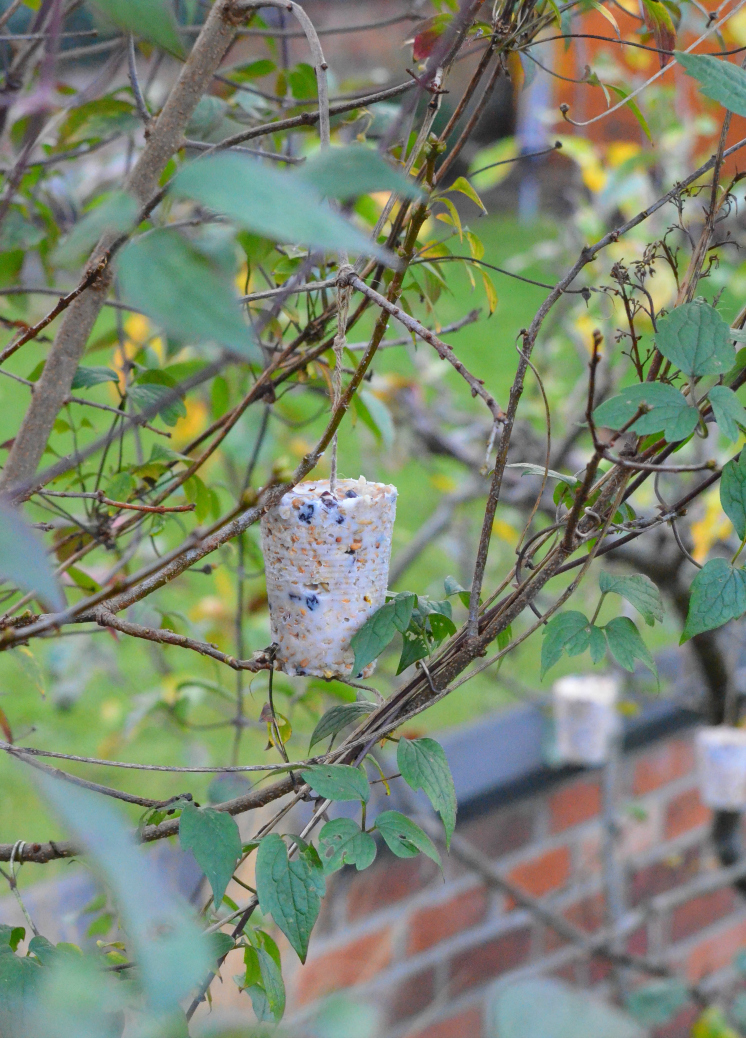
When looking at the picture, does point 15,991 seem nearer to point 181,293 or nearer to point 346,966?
point 181,293

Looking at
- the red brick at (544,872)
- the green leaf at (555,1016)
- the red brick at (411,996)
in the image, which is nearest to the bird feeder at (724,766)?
the red brick at (544,872)

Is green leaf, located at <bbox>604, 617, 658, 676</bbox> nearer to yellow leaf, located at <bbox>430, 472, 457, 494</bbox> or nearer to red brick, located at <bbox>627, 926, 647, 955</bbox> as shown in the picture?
yellow leaf, located at <bbox>430, 472, 457, 494</bbox>

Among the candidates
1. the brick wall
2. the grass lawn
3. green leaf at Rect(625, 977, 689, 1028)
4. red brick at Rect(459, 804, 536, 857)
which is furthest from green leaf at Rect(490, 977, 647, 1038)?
green leaf at Rect(625, 977, 689, 1028)

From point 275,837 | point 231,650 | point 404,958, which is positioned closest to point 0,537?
point 275,837

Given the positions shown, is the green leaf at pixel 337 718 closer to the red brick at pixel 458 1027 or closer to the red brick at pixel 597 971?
the red brick at pixel 458 1027

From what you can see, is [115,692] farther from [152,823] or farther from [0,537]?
[0,537]

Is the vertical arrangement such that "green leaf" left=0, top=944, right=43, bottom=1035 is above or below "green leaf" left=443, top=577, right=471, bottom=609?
below
